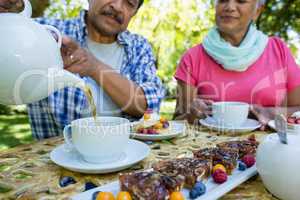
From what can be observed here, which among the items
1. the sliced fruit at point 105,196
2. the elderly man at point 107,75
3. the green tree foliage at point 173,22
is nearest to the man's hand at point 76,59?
the elderly man at point 107,75

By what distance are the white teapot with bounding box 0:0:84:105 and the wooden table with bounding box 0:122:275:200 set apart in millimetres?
140

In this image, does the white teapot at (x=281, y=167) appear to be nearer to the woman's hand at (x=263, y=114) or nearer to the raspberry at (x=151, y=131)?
the raspberry at (x=151, y=131)

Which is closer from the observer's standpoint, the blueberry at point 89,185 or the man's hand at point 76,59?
the blueberry at point 89,185

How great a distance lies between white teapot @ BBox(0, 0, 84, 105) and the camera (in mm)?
573

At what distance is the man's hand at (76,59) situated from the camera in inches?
34.1

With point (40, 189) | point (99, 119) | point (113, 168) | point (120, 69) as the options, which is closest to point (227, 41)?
point (120, 69)

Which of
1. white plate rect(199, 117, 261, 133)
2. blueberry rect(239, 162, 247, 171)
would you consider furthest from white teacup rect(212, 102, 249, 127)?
blueberry rect(239, 162, 247, 171)

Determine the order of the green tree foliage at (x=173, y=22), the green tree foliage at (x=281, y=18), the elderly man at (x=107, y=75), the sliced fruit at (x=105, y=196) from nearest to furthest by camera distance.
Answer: the sliced fruit at (x=105, y=196) → the elderly man at (x=107, y=75) → the green tree foliage at (x=173, y=22) → the green tree foliage at (x=281, y=18)

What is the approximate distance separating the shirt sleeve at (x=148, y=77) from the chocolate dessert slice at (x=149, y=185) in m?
0.62

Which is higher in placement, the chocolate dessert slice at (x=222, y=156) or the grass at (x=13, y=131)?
the chocolate dessert slice at (x=222, y=156)

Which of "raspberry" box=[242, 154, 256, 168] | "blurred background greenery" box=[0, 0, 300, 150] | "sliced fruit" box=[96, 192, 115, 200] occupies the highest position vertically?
"blurred background greenery" box=[0, 0, 300, 150]

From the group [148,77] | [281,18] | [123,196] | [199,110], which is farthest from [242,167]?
[281,18]

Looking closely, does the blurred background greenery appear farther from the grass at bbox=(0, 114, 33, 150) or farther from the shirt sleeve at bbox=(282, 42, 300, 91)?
the shirt sleeve at bbox=(282, 42, 300, 91)

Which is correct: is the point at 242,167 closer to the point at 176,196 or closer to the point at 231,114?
the point at 176,196
